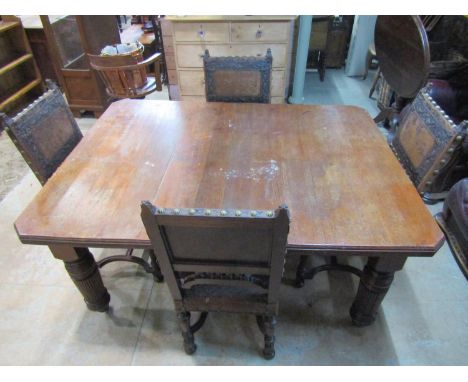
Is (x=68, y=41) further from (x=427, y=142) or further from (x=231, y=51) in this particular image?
(x=427, y=142)

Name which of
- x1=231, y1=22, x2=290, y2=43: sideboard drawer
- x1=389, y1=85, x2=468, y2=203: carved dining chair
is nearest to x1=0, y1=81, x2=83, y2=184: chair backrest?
x1=389, y1=85, x2=468, y2=203: carved dining chair

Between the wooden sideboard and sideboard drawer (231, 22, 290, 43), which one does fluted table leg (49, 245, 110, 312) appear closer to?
the wooden sideboard

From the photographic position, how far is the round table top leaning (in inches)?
85.8

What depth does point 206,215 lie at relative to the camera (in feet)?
2.80

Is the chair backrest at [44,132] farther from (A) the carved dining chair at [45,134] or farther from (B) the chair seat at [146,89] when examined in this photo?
(B) the chair seat at [146,89]

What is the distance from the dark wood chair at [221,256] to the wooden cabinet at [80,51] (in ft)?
9.33

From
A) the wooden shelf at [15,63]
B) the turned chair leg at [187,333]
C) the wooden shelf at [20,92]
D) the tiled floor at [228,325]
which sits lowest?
the tiled floor at [228,325]

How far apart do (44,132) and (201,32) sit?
2072 mm

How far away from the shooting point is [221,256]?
1024mm

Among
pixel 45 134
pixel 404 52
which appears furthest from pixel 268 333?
pixel 404 52

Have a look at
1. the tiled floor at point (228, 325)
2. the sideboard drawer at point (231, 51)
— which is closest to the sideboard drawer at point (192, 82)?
the sideboard drawer at point (231, 51)

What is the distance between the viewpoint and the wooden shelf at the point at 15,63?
10.8ft

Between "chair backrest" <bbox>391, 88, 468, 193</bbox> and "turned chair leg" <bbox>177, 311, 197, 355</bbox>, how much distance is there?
1237mm

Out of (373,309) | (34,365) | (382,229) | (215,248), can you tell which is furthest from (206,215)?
(34,365)
